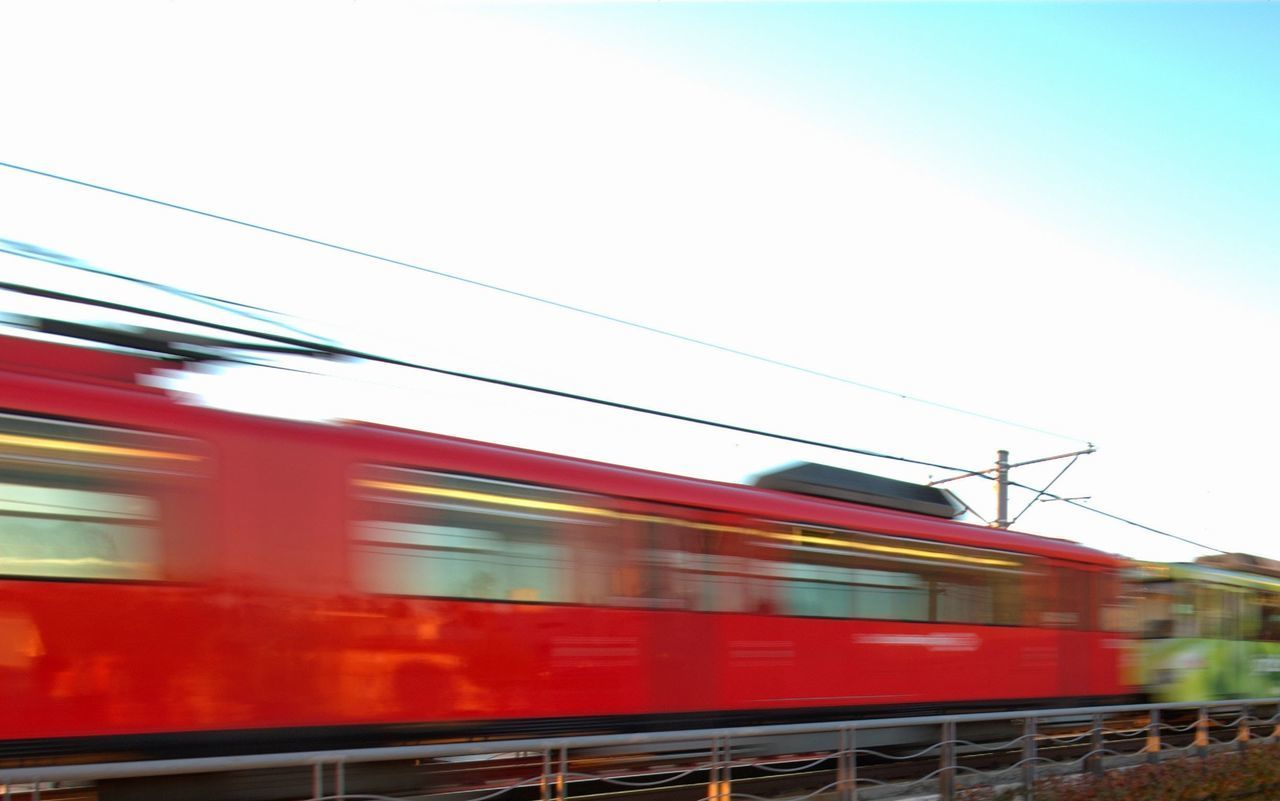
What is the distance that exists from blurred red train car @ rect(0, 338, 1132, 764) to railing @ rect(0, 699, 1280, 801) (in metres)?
0.39

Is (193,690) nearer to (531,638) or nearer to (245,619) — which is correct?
(245,619)

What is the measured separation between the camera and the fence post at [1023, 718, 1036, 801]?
29.9 ft

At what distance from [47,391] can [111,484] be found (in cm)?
73

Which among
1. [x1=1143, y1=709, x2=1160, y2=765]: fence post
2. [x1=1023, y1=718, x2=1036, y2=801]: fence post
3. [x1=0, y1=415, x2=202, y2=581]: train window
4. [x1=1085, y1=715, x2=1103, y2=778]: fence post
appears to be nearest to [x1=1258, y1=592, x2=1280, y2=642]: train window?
[x1=1143, y1=709, x2=1160, y2=765]: fence post

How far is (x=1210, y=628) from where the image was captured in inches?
706

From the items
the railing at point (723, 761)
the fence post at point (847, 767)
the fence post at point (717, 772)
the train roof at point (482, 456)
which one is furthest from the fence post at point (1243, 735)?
the fence post at point (717, 772)

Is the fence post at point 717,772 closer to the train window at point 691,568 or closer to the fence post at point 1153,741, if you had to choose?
the train window at point 691,568

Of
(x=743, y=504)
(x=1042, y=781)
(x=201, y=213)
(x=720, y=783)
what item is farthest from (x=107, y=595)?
(x=1042, y=781)

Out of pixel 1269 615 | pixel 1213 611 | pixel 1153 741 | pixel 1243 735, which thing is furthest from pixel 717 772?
pixel 1269 615

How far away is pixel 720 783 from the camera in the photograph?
734 centimetres

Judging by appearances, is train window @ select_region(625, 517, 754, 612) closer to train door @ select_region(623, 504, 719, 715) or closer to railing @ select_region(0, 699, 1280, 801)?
train door @ select_region(623, 504, 719, 715)

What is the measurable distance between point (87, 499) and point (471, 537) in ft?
9.36

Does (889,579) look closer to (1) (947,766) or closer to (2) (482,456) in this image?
(1) (947,766)

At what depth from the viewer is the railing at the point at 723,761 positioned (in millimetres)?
5477
